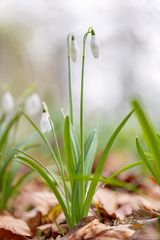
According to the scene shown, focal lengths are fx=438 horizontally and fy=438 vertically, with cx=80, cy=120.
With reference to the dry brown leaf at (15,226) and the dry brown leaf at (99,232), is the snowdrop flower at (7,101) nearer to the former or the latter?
the dry brown leaf at (15,226)

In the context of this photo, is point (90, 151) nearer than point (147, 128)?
No

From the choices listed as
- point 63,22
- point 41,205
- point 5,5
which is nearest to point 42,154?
point 41,205

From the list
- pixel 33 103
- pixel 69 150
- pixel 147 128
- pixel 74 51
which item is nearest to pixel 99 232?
pixel 69 150

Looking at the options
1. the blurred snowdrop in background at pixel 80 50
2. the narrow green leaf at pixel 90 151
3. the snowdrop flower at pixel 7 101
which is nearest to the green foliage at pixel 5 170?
the snowdrop flower at pixel 7 101

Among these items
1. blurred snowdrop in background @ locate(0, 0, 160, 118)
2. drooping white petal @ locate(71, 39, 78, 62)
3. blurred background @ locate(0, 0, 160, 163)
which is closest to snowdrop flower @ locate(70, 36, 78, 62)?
drooping white petal @ locate(71, 39, 78, 62)

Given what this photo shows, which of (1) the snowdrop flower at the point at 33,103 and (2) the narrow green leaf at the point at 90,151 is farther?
(1) the snowdrop flower at the point at 33,103

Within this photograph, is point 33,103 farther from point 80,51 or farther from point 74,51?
point 80,51
